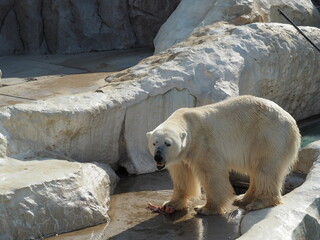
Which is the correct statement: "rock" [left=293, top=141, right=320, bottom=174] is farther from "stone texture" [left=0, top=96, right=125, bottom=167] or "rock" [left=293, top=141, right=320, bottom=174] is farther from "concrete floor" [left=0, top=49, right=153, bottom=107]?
"concrete floor" [left=0, top=49, right=153, bottom=107]

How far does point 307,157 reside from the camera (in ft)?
23.7

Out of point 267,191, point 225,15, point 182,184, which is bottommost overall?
point 182,184

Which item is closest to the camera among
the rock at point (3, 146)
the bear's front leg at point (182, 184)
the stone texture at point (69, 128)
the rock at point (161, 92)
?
the bear's front leg at point (182, 184)

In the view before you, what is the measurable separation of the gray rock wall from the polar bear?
7664 mm

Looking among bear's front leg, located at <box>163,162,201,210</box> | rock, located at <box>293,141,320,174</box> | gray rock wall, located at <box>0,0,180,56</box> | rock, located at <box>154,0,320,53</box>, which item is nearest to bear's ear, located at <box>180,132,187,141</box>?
bear's front leg, located at <box>163,162,201,210</box>

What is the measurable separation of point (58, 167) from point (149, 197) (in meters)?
1.05

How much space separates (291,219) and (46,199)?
215 cm

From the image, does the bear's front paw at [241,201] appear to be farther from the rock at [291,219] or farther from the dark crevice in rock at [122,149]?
the dark crevice in rock at [122,149]

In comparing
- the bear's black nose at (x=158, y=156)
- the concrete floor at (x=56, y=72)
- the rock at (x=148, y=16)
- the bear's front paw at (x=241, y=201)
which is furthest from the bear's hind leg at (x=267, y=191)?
the rock at (x=148, y=16)

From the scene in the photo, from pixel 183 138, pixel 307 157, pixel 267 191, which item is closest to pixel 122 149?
pixel 183 138

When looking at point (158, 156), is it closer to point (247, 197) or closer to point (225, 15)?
point (247, 197)

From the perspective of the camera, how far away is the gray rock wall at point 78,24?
44.1 ft

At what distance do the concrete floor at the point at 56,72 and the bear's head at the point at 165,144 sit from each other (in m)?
2.89

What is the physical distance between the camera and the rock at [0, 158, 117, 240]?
5.55 metres
